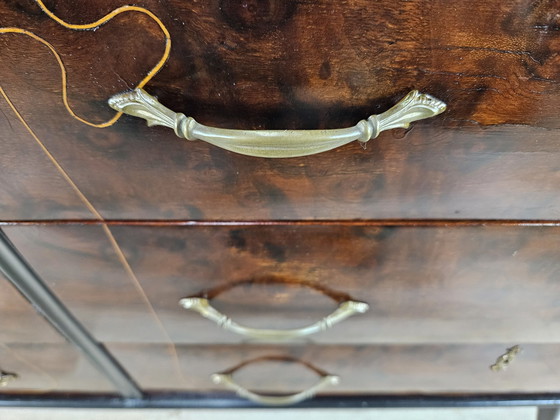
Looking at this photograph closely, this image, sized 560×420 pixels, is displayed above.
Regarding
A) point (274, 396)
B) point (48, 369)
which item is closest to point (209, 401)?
point (274, 396)

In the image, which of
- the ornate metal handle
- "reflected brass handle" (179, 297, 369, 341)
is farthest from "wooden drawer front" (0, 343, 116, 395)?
the ornate metal handle

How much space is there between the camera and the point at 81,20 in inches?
8.8

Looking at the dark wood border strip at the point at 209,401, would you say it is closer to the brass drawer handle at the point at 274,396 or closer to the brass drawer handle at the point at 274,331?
the brass drawer handle at the point at 274,396

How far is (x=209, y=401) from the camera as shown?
2.15ft

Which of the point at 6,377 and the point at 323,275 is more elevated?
the point at 323,275

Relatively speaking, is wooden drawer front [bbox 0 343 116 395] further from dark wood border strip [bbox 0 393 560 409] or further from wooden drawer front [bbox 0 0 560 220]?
wooden drawer front [bbox 0 0 560 220]

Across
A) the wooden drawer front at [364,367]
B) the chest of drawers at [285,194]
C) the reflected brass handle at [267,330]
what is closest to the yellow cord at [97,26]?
the chest of drawers at [285,194]

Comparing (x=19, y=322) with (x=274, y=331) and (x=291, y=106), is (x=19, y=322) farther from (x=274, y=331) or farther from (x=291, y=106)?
(x=291, y=106)

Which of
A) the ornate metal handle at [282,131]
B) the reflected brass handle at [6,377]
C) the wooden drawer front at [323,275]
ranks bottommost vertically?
the reflected brass handle at [6,377]

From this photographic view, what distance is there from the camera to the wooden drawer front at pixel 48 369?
54 cm

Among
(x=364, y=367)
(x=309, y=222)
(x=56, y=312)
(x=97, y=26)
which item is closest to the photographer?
(x=97, y=26)

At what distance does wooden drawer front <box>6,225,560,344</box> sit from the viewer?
1.17 ft

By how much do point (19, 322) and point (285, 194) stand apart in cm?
35

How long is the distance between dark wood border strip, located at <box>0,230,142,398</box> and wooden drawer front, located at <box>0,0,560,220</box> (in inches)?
2.2
